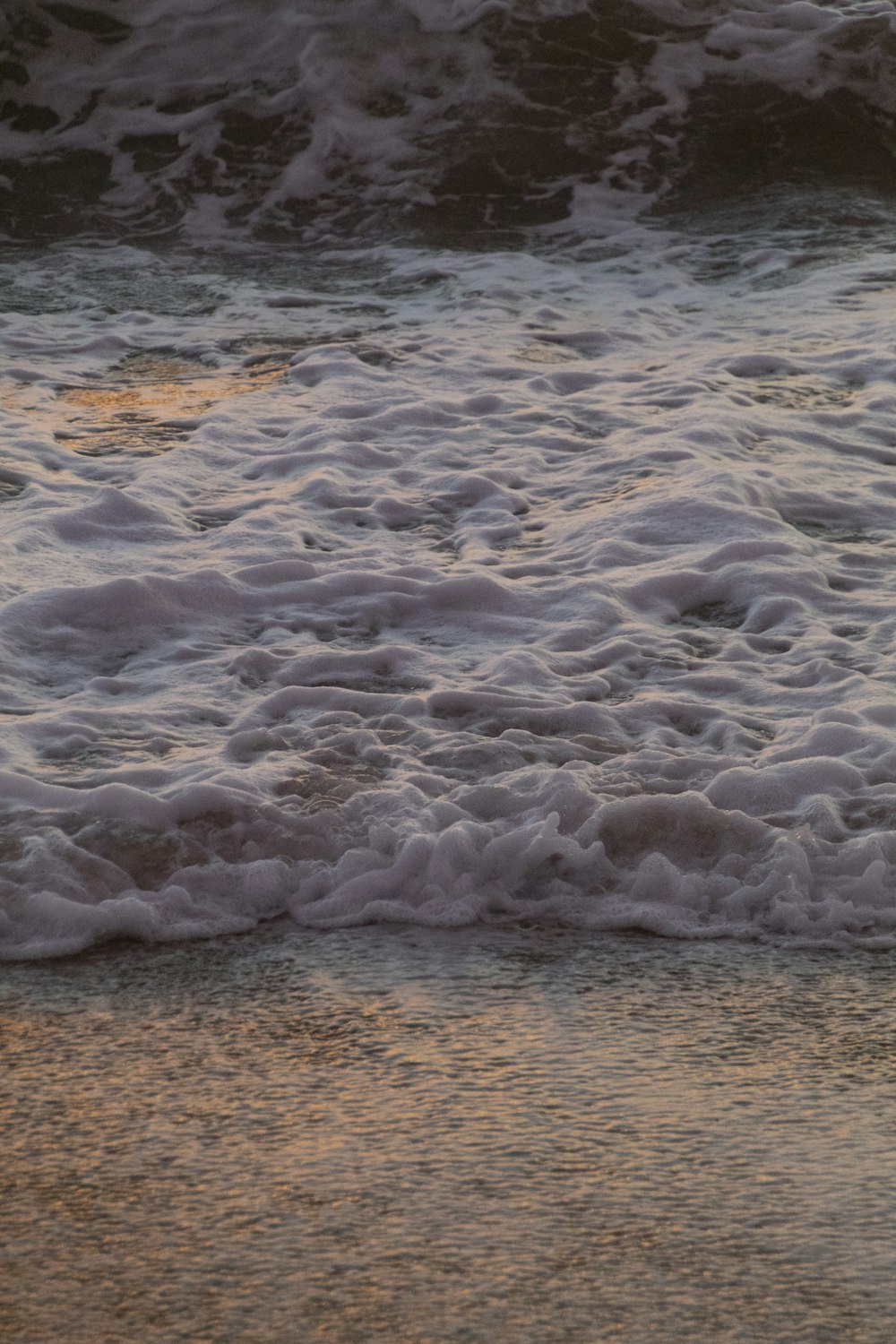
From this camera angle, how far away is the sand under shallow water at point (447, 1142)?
5.03 ft

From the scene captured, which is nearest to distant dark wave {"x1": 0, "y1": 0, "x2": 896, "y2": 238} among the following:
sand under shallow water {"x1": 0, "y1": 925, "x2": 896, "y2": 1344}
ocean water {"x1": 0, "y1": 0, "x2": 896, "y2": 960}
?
ocean water {"x1": 0, "y1": 0, "x2": 896, "y2": 960}

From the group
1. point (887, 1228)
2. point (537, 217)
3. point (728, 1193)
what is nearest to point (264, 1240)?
point (728, 1193)

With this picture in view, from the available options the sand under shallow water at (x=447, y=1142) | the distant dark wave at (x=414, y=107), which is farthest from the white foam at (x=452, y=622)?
the distant dark wave at (x=414, y=107)

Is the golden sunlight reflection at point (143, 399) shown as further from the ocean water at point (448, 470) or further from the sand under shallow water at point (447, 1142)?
the sand under shallow water at point (447, 1142)

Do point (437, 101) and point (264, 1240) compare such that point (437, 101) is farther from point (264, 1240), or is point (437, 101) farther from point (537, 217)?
point (264, 1240)

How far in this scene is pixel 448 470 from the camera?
15.5 ft

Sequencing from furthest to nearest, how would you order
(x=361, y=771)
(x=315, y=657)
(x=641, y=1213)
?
(x=315, y=657) < (x=361, y=771) < (x=641, y=1213)

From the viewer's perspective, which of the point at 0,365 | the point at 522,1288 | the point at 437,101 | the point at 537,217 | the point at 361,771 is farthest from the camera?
the point at 437,101

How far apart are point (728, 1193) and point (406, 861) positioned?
3.09ft

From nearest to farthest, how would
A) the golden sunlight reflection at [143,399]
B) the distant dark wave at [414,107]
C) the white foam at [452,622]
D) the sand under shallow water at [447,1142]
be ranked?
the sand under shallow water at [447,1142], the white foam at [452,622], the golden sunlight reflection at [143,399], the distant dark wave at [414,107]

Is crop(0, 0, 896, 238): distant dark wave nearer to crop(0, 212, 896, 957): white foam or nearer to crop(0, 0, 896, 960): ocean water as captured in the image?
crop(0, 0, 896, 960): ocean water

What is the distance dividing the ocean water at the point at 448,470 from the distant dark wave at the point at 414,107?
0.03 meters

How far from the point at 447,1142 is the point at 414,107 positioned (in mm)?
8464

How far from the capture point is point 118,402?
18.1 ft
